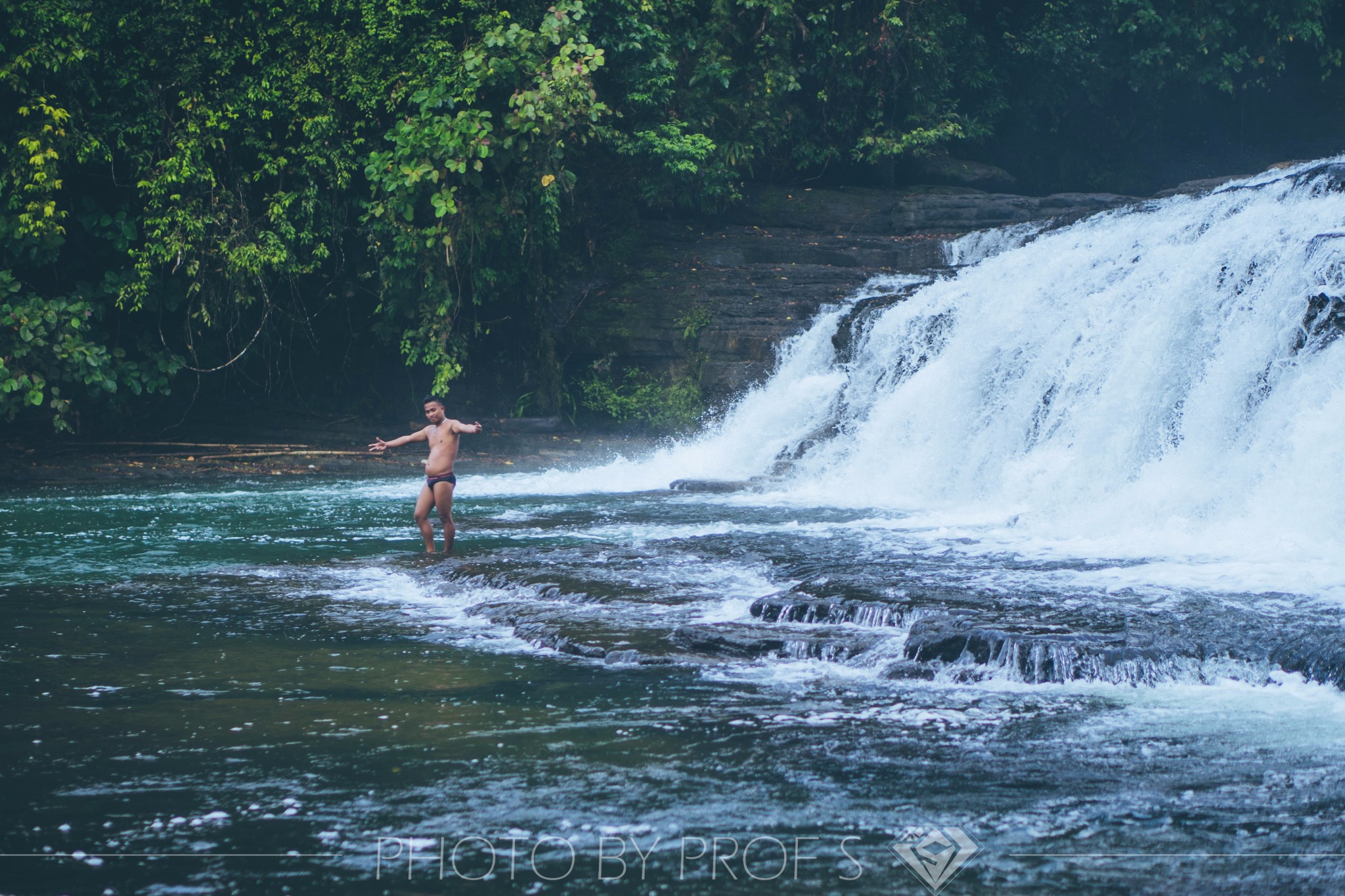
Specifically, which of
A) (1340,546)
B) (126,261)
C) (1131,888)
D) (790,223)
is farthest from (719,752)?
Result: (790,223)

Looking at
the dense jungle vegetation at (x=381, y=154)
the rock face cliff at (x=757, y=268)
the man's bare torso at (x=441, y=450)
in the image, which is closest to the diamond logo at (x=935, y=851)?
the man's bare torso at (x=441, y=450)

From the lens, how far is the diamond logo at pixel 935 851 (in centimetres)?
354

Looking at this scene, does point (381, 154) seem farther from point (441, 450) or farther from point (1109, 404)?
point (1109, 404)

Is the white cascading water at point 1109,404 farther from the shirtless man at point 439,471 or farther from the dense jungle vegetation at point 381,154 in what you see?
the shirtless man at point 439,471

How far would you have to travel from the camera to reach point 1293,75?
1046 inches

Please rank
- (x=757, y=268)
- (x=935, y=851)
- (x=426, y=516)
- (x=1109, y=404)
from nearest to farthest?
(x=935, y=851)
(x=426, y=516)
(x=1109, y=404)
(x=757, y=268)

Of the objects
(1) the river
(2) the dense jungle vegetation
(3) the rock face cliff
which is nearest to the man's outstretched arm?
(1) the river

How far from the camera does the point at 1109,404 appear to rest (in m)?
12.3

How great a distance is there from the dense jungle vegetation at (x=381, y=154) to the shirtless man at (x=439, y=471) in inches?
274

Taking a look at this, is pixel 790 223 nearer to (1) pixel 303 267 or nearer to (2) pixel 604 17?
(2) pixel 604 17

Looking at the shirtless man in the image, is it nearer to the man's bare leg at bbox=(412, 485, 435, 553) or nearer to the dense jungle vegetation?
the man's bare leg at bbox=(412, 485, 435, 553)

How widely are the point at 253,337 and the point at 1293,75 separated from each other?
76.3 feet

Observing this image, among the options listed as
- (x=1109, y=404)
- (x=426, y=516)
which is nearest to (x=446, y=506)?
(x=426, y=516)

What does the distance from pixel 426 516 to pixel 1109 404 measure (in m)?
7.17
